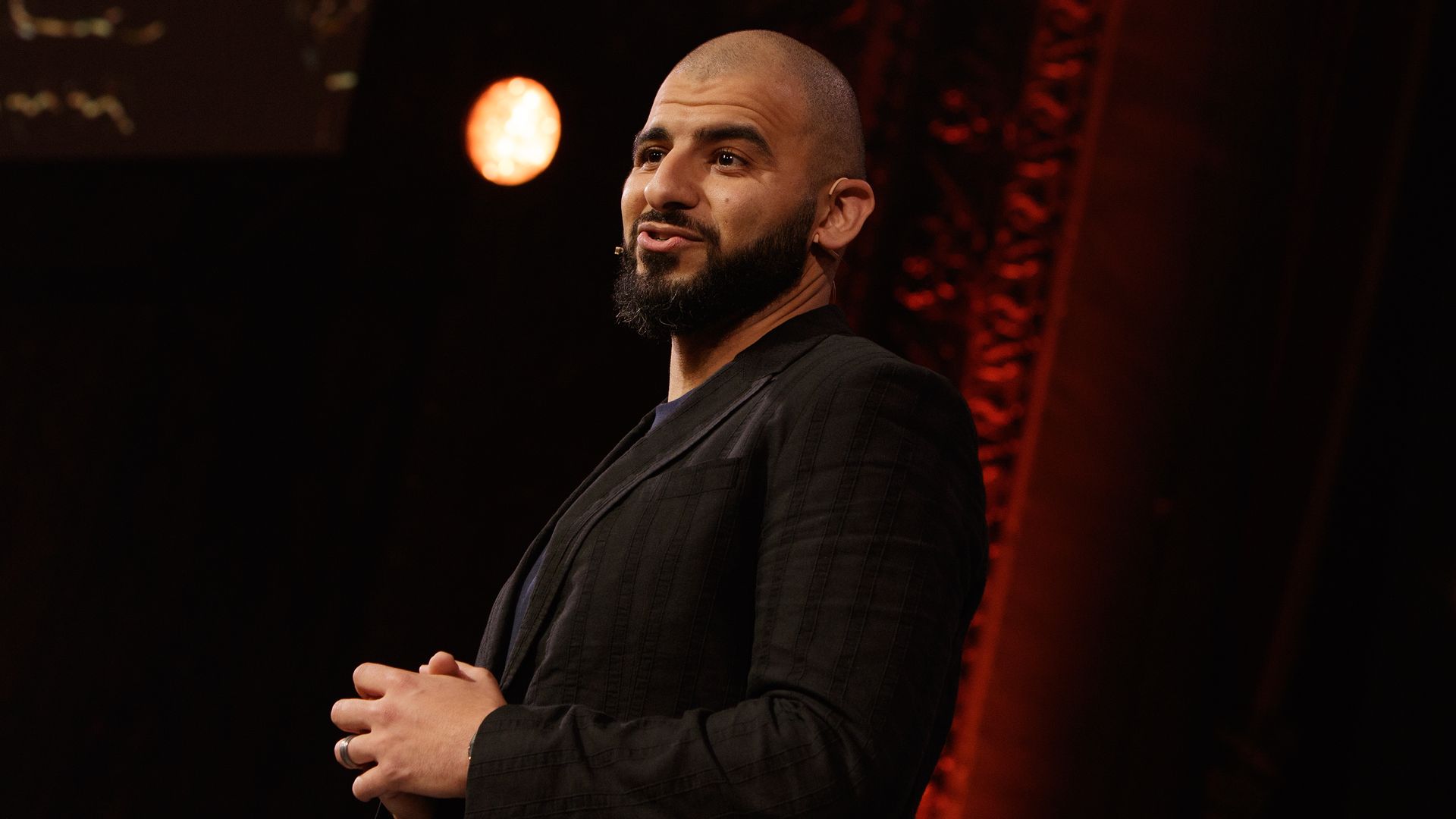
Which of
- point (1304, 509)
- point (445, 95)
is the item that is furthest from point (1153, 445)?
point (445, 95)

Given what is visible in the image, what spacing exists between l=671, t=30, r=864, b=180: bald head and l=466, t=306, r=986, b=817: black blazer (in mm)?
279

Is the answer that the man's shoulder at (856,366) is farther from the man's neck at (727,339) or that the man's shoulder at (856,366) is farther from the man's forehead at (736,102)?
the man's forehead at (736,102)

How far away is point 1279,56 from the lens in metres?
2.14

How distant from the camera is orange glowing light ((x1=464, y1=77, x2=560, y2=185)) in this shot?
2906 millimetres

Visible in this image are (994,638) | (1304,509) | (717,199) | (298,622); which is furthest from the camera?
(298,622)

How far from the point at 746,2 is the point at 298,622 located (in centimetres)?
168

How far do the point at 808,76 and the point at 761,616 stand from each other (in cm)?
61

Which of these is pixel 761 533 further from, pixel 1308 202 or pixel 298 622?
pixel 298 622

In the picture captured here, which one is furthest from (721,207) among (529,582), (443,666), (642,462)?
(443,666)

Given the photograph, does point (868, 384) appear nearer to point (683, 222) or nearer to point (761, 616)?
point (761, 616)

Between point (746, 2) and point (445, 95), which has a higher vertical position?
point (746, 2)

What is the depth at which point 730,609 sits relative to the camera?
0.98 meters

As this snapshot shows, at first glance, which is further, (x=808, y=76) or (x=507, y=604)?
(x=808, y=76)

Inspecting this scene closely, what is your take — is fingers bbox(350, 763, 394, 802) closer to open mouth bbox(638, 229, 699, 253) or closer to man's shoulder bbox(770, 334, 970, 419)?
man's shoulder bbox(770, 334, 970, 419)
